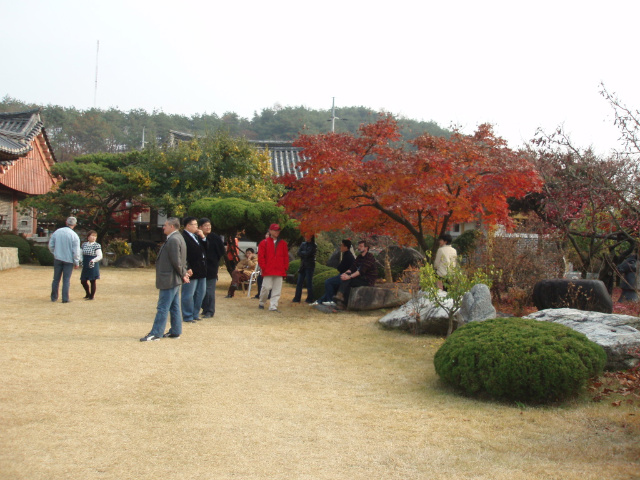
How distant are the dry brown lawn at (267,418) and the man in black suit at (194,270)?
55.0 inches

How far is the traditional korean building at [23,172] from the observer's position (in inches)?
992

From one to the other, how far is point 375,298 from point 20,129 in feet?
69.5

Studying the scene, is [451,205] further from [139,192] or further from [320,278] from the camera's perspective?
[139,192]

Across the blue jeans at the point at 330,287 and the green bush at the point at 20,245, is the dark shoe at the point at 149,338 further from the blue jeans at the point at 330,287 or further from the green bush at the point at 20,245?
the green bush at the point at 20,245

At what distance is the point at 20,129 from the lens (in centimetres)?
2612

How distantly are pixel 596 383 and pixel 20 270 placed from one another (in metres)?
19.1

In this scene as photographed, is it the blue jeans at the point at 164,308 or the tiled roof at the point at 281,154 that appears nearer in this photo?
the blue jeans at the point at 164,308

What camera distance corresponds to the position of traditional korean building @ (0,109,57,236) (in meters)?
25.2

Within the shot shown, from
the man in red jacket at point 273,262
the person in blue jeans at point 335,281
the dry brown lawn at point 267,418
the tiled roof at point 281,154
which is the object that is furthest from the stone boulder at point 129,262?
the dry brown lawn at point 267,418

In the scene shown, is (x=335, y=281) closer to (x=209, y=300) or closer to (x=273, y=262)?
(x=273, y=262)

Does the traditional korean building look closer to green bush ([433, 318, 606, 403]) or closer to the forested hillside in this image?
the forested hillside

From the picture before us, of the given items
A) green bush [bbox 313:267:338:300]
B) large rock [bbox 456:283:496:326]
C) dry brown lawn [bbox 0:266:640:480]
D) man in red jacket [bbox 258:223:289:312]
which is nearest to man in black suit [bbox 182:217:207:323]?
dry brown lawn [bbox 0:266:640:480]

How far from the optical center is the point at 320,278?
1373 centimetres

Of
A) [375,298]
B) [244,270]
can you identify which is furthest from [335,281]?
[244,270]
